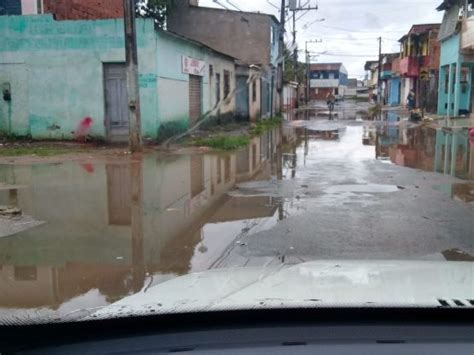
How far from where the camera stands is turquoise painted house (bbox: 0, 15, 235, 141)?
1811 cm

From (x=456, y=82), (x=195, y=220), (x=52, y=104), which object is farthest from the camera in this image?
(x=456, y=82)

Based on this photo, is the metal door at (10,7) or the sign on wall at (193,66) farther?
the sign on wall at (193,66)

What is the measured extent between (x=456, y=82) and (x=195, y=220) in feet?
87.5

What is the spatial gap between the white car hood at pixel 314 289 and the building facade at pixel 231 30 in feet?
106

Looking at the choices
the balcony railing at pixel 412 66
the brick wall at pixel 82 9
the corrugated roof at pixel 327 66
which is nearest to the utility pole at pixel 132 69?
the brick wall at pixel 82 9

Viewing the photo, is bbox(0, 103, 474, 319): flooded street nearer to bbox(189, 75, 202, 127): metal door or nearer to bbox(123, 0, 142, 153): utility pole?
bbox(123, 0, 142, 153): utility pole

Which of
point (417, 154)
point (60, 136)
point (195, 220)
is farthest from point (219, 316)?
point (60, 136)

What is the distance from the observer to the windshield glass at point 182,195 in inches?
113

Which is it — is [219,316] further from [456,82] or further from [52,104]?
[456,82]

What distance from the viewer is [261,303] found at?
2104 mm

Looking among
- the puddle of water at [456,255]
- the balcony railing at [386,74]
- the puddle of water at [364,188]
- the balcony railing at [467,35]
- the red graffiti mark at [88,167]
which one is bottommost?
the puddle of water at [364,188]

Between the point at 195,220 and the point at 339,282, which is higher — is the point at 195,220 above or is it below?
below

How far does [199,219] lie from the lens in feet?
27.5

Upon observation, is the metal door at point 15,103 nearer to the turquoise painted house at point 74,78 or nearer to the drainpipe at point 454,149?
the turquoise painted house at point 74,78
